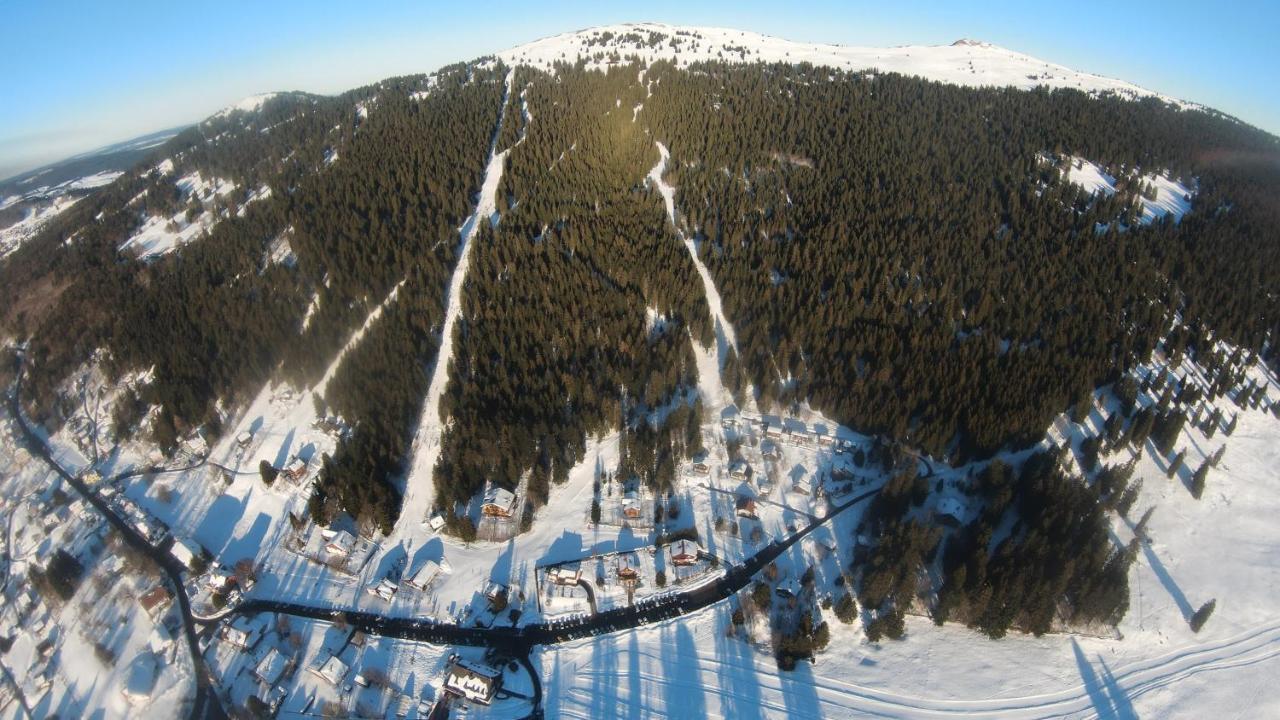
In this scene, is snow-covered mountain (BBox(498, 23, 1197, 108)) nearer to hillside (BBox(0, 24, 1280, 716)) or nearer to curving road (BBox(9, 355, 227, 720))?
hillside (BBox(0, 24, 1280, 716))

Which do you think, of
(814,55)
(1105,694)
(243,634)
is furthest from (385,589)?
(814,55)

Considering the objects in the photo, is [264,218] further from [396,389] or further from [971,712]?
[971,712]

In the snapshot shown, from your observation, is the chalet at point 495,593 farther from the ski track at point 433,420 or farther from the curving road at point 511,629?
the ski track at point 433,420

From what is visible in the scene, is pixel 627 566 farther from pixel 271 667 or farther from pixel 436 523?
pixel 271 667

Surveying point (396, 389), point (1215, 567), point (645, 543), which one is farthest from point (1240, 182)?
point (396, 389)

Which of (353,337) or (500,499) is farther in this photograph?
(353,337)

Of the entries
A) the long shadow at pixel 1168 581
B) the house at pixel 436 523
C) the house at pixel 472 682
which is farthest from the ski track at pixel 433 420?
the long shadow at pixel 1168 581
